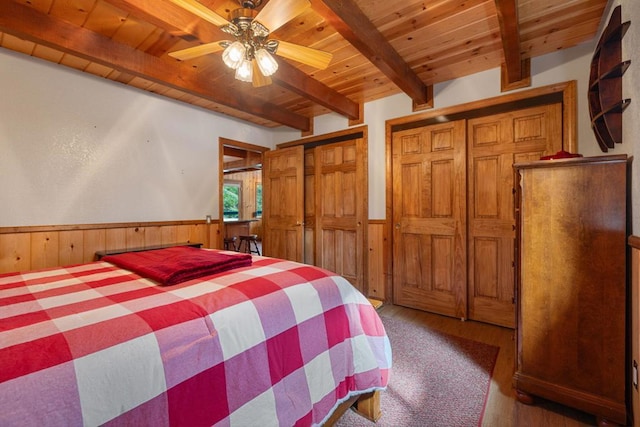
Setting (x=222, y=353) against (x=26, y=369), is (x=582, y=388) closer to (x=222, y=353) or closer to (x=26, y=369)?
(x=222, y=353)

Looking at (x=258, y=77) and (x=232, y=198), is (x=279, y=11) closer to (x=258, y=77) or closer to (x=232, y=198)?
(x=258, y=77)

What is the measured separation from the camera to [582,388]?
1509 mm

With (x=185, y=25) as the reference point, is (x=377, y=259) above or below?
below

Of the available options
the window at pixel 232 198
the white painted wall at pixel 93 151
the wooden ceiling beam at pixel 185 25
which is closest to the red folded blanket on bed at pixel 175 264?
the white painted wall at pixel 93 151

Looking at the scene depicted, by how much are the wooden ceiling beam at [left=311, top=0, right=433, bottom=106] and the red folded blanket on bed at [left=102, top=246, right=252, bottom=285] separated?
149cm

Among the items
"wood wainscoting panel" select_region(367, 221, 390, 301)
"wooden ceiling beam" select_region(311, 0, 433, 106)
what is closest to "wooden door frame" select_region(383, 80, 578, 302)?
"wood wainscoting panel" select_region(367, 221, 390, 301)

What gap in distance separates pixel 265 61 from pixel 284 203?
7.89 ft

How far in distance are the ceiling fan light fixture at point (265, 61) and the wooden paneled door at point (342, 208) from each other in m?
1.81

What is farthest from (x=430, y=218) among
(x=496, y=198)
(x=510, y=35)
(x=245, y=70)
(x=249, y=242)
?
(x=249, y=242)

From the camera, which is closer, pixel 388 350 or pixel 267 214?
pixel 388 350

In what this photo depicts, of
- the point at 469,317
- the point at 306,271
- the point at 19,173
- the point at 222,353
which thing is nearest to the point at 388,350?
the point at 306,271

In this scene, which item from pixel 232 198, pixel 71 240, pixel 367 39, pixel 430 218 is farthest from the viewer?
pixel 232 198

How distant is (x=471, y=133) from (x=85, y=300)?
311 cm

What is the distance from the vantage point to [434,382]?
186 centimetres
